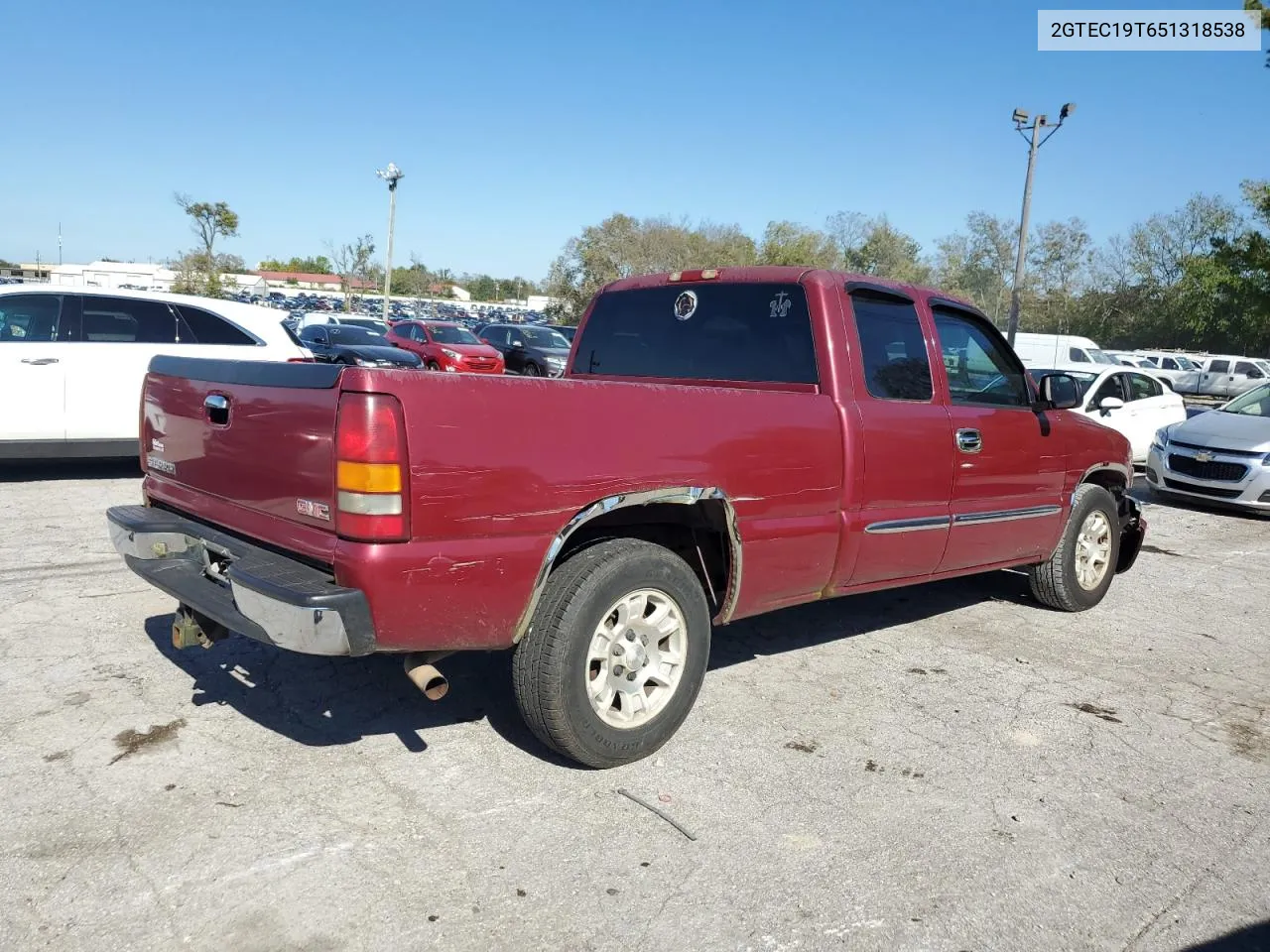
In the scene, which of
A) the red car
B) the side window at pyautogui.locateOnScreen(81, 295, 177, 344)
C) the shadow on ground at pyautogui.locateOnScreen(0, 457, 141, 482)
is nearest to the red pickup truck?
the side window at pyautogui.locateOnScreen(81, 295, 177, 344)

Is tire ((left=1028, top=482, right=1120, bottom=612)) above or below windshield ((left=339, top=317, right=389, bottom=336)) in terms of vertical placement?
below

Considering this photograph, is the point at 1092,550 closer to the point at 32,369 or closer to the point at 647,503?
the point at 647,503

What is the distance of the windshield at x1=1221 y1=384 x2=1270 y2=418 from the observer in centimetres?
1120

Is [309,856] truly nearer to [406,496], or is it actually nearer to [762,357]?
[406,496]

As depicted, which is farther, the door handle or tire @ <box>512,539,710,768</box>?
the door handle

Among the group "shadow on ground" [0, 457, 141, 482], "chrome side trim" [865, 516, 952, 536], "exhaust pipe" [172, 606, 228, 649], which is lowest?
"shadow on ground" [0, 457, 141, 482]

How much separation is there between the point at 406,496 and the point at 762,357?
2.12 m

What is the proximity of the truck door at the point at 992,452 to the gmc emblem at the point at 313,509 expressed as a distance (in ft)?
10.0

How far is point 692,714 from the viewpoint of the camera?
160 inches

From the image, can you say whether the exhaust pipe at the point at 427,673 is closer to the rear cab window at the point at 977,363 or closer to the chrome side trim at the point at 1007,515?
the chrome side trim at the point at 1007,515

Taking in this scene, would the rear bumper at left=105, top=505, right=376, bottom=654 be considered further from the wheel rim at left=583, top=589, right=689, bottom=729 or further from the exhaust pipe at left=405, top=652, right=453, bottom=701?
the wheel rim at left=583, top=589, right=689, bottom=729

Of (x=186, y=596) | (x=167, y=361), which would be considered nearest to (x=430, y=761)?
(x=186, y=596)

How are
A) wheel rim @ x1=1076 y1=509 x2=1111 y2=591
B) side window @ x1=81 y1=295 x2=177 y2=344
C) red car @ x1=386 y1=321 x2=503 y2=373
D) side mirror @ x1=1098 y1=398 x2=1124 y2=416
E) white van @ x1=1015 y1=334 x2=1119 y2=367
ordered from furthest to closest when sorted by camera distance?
white van @ x1=1015 y1=334 x2=1119 y2=367, red car @ x1=386 y1=321 x2=503 y2=373, side mirror @ x1=1098 y1=398 x2=1124 y2=416, side window @ x1=81 y1=295 x2=177 y2=344, wheel rim @ x1=1076 y1=509 x2=1111 y2=591

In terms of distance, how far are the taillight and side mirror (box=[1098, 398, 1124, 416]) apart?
34.0 feet
